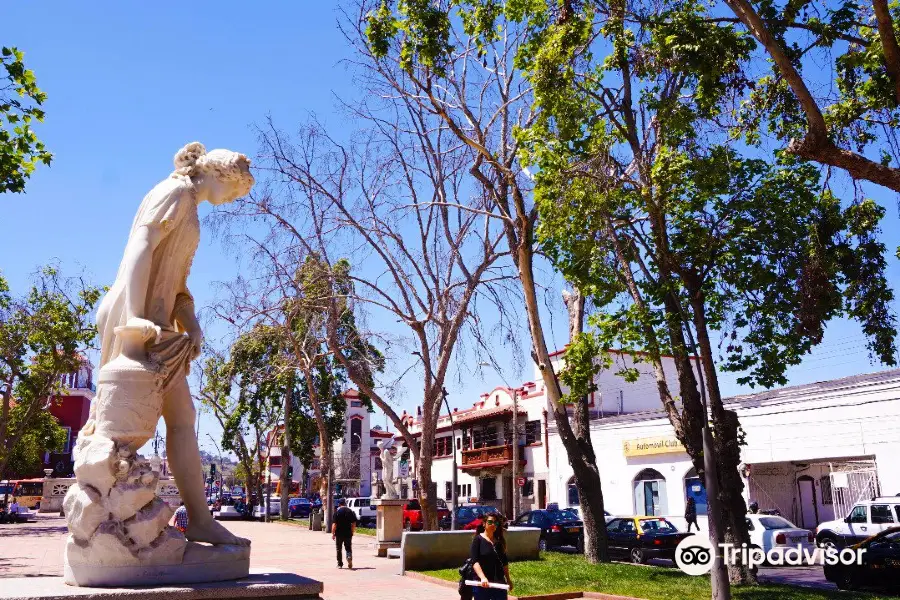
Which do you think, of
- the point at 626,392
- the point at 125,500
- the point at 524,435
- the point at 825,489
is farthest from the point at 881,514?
the point at 524,435

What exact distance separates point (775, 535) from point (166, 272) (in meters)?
→ 17.8

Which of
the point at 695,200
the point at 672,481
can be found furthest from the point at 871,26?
the point at 672,481

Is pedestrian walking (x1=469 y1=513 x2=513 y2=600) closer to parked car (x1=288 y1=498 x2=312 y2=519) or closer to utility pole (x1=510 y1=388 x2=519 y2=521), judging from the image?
utility pole (x1=510 y1=388 x2=519 y2=521)

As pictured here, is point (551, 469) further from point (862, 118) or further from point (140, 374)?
point (140, 374)

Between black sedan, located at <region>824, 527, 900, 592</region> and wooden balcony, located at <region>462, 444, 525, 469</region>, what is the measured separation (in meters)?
30.3

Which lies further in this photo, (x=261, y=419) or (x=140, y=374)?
(x=261, y=419)

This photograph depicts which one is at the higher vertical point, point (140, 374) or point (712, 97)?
point (712, 97)

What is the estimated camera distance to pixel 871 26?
10109 millimetres

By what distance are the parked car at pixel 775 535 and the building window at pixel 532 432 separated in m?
23.2

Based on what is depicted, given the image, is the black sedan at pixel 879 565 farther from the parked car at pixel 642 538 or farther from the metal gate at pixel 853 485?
the metal gate at pixel 853 485

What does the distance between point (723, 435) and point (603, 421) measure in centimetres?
2259

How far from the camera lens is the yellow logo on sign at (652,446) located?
30.9 m

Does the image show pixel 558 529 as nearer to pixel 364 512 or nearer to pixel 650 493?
pixel 650 493

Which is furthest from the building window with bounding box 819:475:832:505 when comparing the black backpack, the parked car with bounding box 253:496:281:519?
the parked car with bounding box 253:496:281:519
